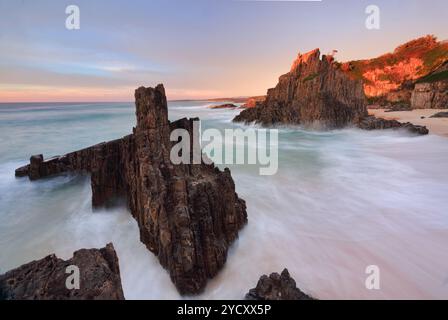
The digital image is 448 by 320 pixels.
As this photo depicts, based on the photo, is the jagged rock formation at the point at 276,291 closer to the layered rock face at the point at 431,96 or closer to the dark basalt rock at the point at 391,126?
the dark basalt rock at the point at 391,126

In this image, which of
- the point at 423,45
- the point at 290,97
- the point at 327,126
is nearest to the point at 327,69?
the point at 290,97

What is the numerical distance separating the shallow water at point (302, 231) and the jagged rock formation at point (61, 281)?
2519mm

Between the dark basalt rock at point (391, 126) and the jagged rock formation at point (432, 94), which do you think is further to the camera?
the jagged rock formation at point (432, 94)

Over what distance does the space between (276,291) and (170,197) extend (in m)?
3.19

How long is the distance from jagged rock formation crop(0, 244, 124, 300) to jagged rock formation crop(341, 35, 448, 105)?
8831cm

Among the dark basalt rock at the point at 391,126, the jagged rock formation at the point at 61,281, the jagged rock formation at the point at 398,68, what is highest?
the jagged rock formation at the point at 398,68

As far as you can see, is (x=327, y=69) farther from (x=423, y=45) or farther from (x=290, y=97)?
(x=423, y=45)

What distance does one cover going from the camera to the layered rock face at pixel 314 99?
3572 cm

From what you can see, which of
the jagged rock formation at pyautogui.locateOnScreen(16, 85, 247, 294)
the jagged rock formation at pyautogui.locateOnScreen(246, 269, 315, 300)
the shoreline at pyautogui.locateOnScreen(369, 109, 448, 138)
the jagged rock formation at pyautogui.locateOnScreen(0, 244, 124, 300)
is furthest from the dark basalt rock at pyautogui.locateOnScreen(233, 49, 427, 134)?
the jagged rock formation at pyautogui.locateOnScreen(0, 244, 124, 300)

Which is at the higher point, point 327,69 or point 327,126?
point 327,69

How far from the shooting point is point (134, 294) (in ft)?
17.5

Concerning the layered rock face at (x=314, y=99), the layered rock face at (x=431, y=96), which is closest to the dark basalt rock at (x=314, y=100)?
the layered rock face at (x=314, y=99)

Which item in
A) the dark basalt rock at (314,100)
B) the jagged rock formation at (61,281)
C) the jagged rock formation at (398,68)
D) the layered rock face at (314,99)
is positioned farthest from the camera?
the jagged rock formation at (398,68)
